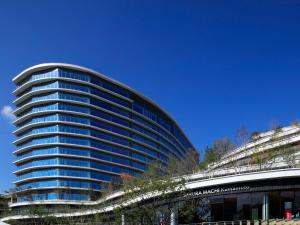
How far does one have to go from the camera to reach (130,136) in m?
129

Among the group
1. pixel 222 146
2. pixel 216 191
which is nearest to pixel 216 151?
pixel 222 146

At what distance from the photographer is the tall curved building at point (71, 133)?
112812mm

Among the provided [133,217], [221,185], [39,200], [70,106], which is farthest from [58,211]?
[221,185]

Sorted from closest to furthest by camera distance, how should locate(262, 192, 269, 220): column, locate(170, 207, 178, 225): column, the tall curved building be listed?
locate(262, 192, 269, 220): column < locate(170, 207, 178, 225): column < the tall curved building

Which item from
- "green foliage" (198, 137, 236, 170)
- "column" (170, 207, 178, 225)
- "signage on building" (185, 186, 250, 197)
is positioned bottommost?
"column" (170, 207, 178, 225)

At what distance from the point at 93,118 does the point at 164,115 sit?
3337 centimetres

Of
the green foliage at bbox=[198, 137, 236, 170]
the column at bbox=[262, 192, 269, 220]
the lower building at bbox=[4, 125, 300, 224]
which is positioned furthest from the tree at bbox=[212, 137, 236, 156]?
the column at bbox=[262, 192, 269, 220]

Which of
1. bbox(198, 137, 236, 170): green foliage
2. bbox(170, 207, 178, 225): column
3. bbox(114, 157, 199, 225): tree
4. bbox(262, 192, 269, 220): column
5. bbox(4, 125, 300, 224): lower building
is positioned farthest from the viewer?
bbox(198, 137, 236, 170): green foliage

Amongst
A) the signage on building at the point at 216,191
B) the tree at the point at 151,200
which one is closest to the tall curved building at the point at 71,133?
the tree at the point at 151,200

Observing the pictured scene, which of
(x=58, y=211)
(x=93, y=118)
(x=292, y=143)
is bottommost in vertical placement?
(x=58, y=211)

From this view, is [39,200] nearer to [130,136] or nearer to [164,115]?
[130,136]

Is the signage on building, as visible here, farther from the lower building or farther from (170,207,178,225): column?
(170,207,178,225): column

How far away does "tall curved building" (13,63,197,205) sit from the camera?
113 m

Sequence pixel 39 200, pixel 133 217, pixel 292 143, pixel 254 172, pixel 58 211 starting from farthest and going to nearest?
pixel 39 200 → pixel 58 211 → pixel 292 143 → pixel 133 217 → pixel 254 172
